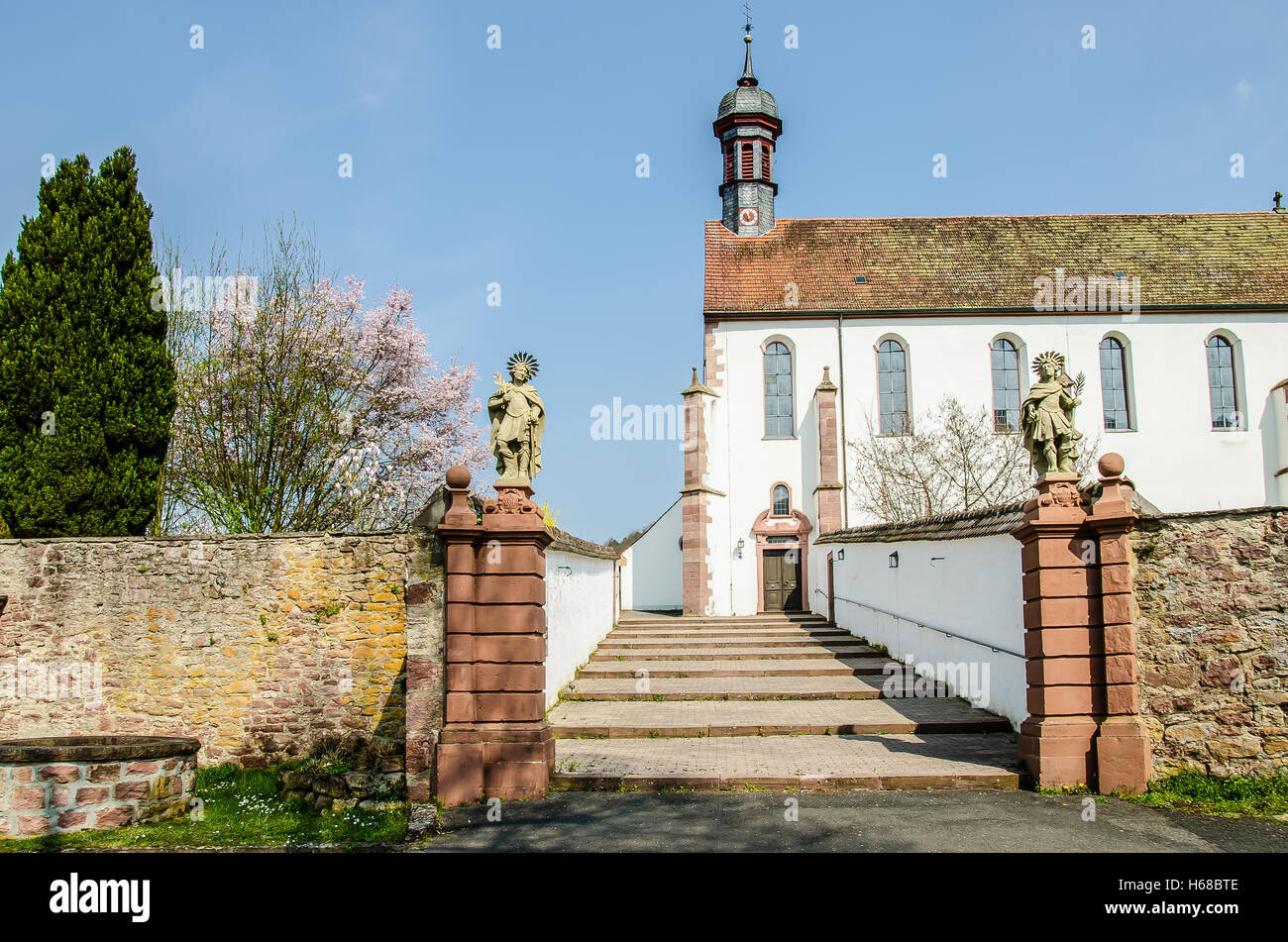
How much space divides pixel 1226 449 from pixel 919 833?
25699 millimetres

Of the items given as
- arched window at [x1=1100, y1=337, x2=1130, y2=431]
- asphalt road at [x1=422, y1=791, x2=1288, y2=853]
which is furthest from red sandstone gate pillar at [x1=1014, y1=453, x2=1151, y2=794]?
arched window at [x1=1100, y1=337, x2=1130, y2=431]

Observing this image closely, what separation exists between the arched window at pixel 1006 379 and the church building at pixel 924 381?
4 centimetres

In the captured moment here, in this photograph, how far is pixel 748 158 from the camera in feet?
103

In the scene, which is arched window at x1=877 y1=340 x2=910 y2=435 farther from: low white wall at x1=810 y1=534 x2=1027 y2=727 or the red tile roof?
low white wall at x1=810 y1=534 x2=1027 y2=727

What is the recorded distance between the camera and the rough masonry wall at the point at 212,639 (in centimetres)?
1039

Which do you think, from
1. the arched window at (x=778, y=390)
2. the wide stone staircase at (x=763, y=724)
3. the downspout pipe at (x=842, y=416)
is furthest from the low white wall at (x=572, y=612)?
the arched window at (x=778, y=390)

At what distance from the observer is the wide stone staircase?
29.4 ft

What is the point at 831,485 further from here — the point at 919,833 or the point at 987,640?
the point at 919,833

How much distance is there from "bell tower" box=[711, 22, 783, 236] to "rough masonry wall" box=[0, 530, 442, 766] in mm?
23550

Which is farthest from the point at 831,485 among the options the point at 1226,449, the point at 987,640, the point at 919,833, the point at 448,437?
the point at 919,833

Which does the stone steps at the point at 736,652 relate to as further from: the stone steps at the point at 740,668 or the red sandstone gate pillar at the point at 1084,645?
the red sandstone gate pillar at the point at 1084,645

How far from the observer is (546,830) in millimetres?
7555

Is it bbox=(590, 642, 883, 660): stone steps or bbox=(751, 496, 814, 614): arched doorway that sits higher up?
bbox=(751, 496, 814, 614): arched doorway

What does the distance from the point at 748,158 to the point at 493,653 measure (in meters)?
26.2
